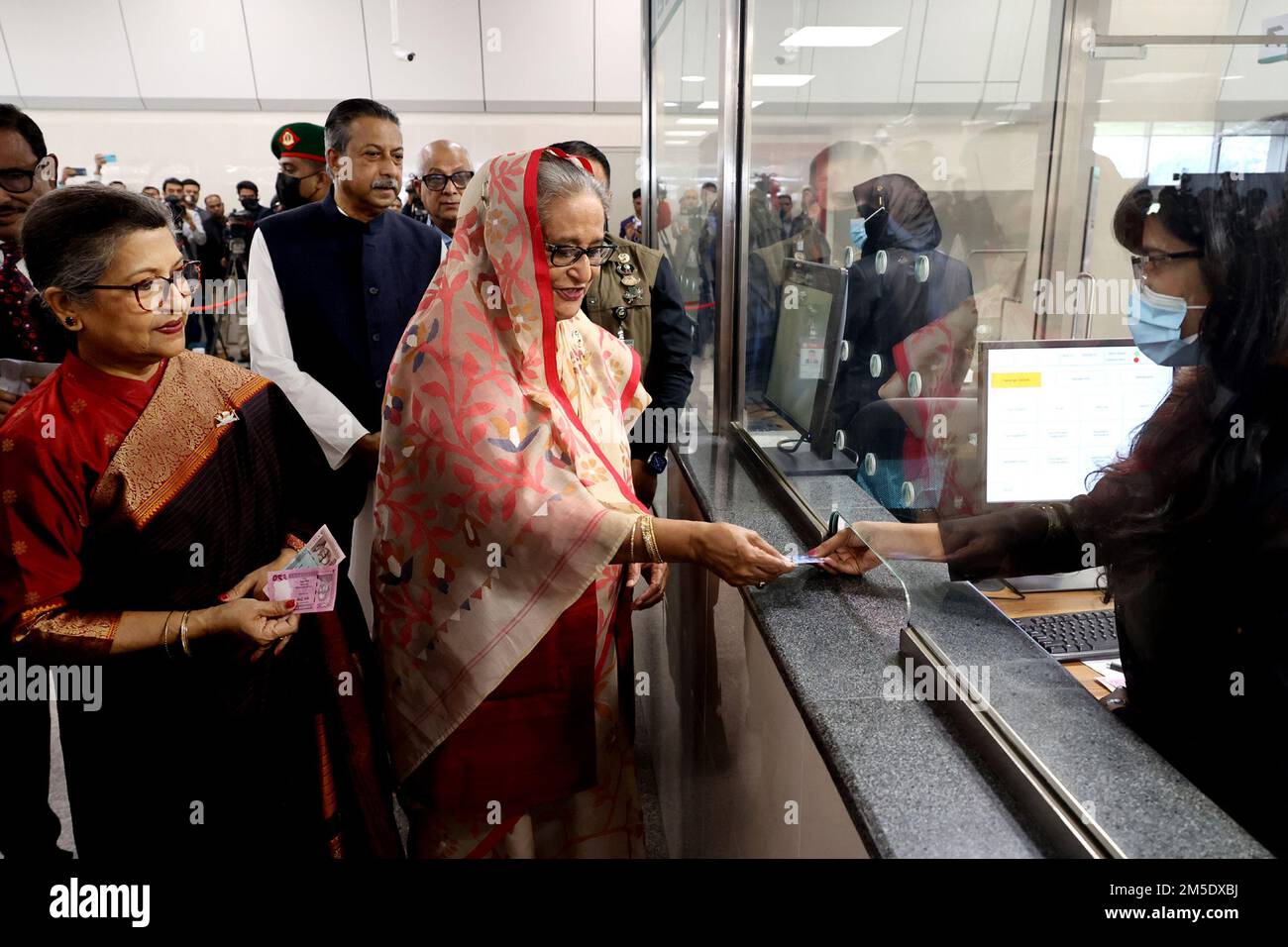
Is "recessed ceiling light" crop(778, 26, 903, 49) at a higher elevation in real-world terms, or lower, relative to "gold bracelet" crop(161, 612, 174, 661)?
higher

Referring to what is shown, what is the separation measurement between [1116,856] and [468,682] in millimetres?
925

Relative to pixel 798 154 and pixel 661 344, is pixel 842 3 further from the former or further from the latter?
pixel 661 344

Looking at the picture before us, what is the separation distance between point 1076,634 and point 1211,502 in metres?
0.54

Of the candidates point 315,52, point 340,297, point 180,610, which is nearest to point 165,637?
point 180,610

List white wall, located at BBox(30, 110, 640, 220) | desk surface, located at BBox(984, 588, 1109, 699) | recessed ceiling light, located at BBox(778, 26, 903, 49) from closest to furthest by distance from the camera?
desk surface, located at BBox(984, 588, 1109, 699) < recessed ceiling light, located at BBox(778, 26, 903, 49) < white wall, located at BBox(30, 110, 640, 220)

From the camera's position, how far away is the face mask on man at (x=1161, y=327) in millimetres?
774

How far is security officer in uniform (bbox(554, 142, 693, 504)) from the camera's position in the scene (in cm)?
248

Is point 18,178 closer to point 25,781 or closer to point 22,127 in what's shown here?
point 22,127

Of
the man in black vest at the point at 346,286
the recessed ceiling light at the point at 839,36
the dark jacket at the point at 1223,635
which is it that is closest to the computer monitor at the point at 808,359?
the recessed ceiling light at the point at 839,36

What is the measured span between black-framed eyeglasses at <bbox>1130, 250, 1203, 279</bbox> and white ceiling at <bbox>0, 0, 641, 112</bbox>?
813 cm

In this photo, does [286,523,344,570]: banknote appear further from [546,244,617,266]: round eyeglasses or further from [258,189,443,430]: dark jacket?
[258,189,443,430]: dark jacket

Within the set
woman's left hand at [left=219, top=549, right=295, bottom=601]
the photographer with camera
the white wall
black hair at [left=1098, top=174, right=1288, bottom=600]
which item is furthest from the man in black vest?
the white wall

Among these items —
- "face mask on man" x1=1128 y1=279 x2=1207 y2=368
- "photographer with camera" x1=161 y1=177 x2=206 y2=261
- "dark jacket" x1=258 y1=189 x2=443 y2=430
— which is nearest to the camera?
"face mask on man" x1=1128 y1=279 x2=1207 y2=368

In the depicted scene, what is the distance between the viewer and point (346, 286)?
2150 millimetres
